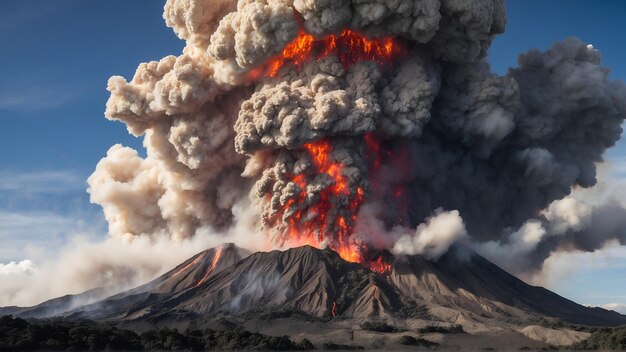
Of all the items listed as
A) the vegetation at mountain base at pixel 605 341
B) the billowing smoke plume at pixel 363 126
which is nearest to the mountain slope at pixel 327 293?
the billowing smoke plume at pixel 363 126

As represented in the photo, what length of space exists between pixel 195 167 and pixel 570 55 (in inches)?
1044

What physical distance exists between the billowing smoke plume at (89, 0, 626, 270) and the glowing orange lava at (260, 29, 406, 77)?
9 centimetres

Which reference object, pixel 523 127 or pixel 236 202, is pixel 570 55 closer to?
pixel 523 127

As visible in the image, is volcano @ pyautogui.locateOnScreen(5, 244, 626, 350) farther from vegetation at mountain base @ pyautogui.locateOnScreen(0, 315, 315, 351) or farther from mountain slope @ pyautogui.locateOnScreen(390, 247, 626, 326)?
vegetation at mountain base @ pyautogui.locateOnScreen(0, 315, 315, 351)

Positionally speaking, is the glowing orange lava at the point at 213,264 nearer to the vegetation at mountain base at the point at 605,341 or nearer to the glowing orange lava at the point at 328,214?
the glowing orange lava at the point at 328,214

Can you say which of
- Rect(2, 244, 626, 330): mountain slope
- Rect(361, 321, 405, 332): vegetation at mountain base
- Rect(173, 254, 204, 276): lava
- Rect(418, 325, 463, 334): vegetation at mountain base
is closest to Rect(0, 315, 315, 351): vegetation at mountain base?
Rect(361, 321, 405, 332): vegetation at mountain base

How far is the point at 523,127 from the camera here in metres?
58.3

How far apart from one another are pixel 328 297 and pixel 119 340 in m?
14.3

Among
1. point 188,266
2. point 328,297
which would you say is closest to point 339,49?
point 328,297

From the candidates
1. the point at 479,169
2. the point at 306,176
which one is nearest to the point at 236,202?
the point at 306,176

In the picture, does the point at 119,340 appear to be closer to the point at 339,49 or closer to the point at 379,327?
the point at 379,327

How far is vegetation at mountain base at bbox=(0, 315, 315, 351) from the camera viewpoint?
35719mm

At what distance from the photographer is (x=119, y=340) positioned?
124ft

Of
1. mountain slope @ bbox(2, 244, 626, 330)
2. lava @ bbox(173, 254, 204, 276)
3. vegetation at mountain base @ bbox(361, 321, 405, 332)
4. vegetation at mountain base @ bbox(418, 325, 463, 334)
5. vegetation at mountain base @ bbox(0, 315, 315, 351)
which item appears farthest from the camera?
lava @ bbox(173, 254, 204, 276)
